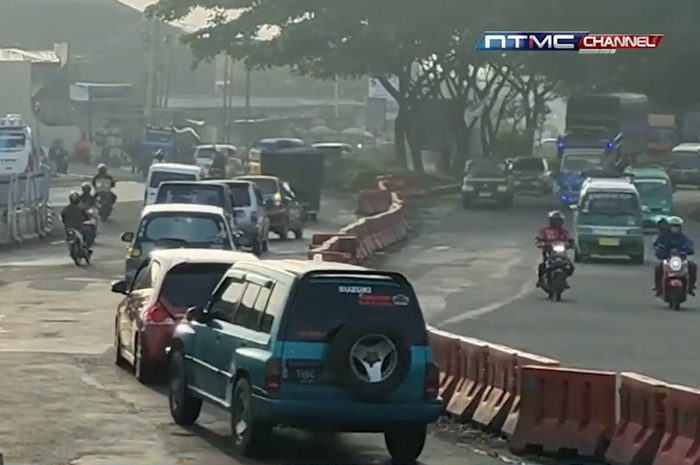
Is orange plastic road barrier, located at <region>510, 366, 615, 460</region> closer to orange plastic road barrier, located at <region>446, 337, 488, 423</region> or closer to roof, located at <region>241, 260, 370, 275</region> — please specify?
orange plastic road barrier, located at <region>446, 337, 488, 423</region>

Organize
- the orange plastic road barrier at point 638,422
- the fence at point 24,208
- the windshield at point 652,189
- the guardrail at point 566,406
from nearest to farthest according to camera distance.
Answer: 1. the guardrail at point 566,406
2. the orange plastic road barrier at point 638,422
3. the fence at point 24,208
4. the windshield at point 652,189

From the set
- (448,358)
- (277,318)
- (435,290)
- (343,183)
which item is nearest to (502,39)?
(343,183)

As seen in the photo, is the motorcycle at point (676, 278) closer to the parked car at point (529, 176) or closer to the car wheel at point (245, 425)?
the car wheel at point (245, 425)

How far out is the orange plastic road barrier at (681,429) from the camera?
12.1 m

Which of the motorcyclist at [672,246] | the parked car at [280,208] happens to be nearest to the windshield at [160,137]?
the parked car at [280,208]

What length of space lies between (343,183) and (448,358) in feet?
182

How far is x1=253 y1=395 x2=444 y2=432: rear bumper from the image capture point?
12680 mm

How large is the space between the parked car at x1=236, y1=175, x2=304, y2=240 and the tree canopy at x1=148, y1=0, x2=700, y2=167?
52.9 ft

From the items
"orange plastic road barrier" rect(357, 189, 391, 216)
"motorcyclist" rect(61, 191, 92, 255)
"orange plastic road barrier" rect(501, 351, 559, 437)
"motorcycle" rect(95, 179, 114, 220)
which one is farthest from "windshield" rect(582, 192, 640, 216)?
"orange plastic road barrier" rect(501, 351, 559, 437)

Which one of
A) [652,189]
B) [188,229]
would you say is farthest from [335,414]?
[652,189]

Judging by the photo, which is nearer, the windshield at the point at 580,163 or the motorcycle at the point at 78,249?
the motorcycle at the point at 78,249

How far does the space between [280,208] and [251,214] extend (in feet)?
17.3

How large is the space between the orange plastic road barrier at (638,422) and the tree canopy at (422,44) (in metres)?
44.8

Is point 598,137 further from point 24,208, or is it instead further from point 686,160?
point 24,208
